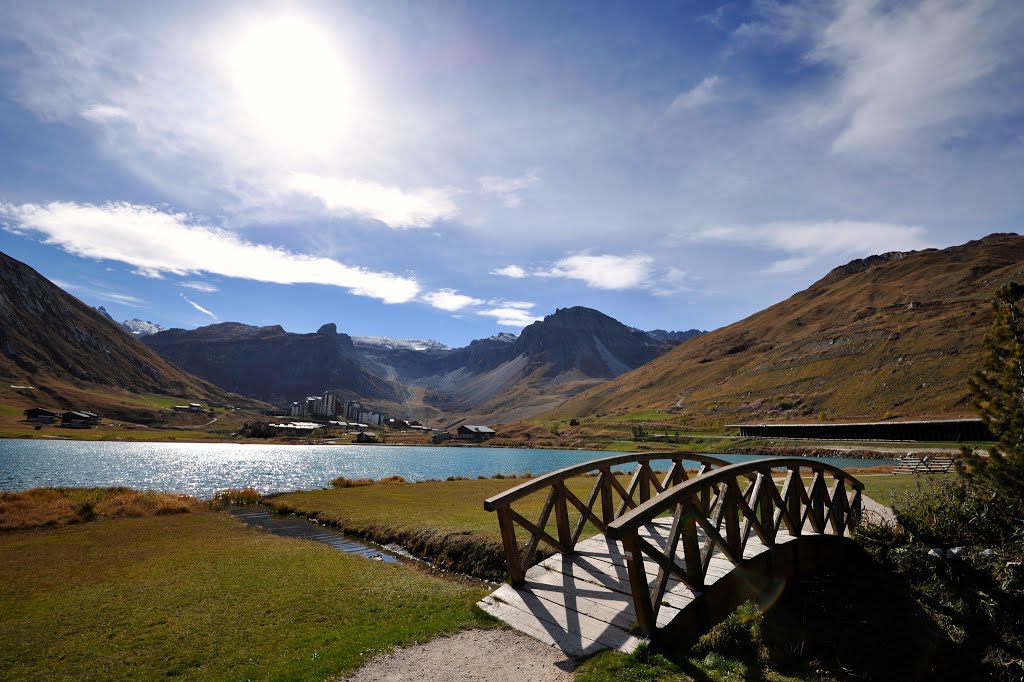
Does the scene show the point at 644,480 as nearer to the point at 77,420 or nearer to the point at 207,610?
the point at 207,610

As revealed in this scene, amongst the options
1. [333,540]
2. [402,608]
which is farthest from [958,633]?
[333,540]

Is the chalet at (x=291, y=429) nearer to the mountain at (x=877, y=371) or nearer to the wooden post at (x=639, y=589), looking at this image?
the mountain at (x=877, y=371)

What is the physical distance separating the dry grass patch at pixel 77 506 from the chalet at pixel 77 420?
164 meters

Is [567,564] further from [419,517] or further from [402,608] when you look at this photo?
[419,517]

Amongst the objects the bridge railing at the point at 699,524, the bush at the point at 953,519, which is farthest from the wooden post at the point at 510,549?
the bush at the point at 953,519

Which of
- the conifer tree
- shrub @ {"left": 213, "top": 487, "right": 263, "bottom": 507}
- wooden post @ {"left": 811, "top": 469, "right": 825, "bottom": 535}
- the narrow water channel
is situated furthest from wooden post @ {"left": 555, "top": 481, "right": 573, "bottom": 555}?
shrub @ {"left": 213, "top": 487, "right": 263, "bottom": 507}

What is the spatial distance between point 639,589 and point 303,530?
2270cm

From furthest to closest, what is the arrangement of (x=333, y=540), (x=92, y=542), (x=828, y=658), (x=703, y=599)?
(x=333, y=540) < (x=92, y=542) < (x=828, y=658) < (x=703, y=599)

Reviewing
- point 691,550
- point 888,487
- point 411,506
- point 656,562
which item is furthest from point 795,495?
point 411,506

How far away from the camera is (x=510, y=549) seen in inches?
455

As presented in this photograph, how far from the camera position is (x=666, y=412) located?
7377 inches

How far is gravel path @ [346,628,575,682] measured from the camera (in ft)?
27.8

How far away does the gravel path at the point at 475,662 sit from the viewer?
8.48 meters

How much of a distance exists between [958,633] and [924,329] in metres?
168
